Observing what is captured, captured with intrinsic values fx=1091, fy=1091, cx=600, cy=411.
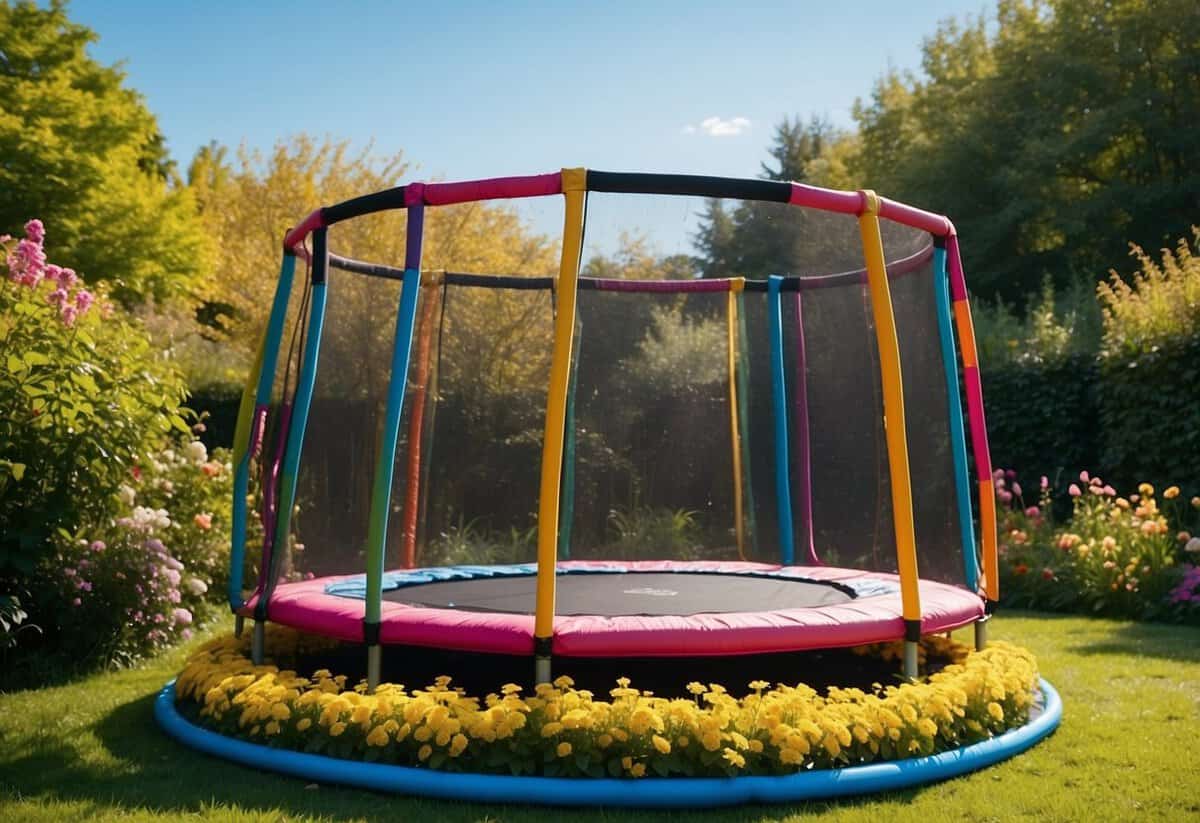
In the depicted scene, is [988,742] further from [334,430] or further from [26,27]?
[26,27]

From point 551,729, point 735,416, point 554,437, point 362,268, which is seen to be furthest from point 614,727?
point 735,416

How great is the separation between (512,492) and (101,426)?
5.73ft

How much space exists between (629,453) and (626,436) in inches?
3.2

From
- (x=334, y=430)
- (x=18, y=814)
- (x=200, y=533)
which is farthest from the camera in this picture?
(x=200, y=533)

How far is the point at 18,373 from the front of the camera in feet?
12.9

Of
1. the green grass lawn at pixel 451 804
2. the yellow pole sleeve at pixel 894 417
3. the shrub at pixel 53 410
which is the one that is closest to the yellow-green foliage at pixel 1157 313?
the green grass lawn at pixel 451 804

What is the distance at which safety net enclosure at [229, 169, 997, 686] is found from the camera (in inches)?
123

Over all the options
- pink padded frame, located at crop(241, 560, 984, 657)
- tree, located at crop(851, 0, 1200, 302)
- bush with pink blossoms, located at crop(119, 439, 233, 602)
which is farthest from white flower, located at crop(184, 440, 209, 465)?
tree, located at crop(851, 0, 1200, 302)

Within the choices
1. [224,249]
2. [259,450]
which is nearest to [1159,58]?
[224,249]

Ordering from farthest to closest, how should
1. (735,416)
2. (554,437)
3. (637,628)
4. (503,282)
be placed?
(735,416), (503,282), (637,628), (554,437)

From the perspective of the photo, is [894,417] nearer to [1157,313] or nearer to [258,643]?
[258,643]

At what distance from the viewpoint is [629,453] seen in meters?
5.07

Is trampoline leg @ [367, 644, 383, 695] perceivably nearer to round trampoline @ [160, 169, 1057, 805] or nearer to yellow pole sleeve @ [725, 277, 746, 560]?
round trampoline @ [160, 169, 1057, 805]

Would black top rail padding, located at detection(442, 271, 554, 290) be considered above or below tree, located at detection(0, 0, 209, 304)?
below
